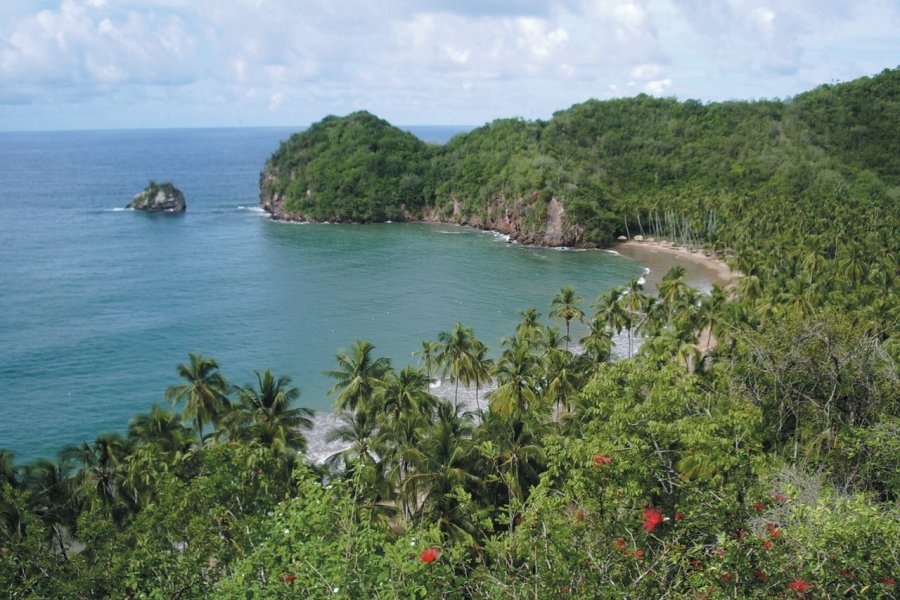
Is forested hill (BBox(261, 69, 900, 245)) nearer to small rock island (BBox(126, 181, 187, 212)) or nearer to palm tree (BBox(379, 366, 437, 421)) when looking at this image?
small rock island (BBox(126, 181, 187, 212))

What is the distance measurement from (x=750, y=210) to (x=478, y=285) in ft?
138

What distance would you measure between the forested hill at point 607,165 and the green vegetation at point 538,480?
50239 millimetres

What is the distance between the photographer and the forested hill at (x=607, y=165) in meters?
107

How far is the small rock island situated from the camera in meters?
135

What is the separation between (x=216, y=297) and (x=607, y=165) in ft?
275

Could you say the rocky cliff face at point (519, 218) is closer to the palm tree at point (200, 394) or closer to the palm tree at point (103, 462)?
the palm tree at point (200, 394)

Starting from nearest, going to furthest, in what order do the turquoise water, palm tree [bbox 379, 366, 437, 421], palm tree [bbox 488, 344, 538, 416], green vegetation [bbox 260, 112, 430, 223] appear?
1. palm tree [bbox 379, 366, 437, 421]
2. palm tree [bbox 488, 344, 538, 416]
3. the turquoise water
4. green vegetation [bbox 260, 112, 430, 223]

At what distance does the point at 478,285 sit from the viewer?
79.4m

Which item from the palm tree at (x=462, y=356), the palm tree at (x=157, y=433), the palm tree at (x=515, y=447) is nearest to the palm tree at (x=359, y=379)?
the palm tree at (x=462, y=356)

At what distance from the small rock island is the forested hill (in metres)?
16.8

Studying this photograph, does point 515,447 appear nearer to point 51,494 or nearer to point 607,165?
point 51,494

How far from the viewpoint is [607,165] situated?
132m

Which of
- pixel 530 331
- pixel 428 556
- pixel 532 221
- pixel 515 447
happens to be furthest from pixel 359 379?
pixel 532 221

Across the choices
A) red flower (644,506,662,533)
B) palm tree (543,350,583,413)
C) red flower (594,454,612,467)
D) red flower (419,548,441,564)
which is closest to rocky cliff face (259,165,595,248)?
palm tree (543,350,583,413)
